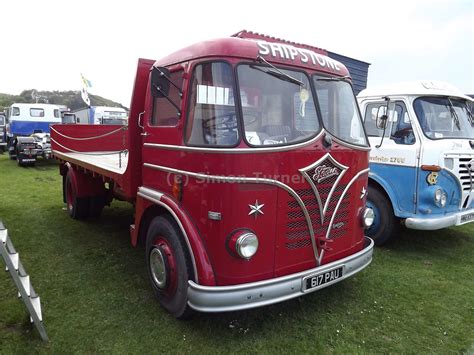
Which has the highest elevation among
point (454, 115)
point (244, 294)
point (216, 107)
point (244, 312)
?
point (454, 115)

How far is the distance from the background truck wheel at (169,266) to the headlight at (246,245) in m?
0.52

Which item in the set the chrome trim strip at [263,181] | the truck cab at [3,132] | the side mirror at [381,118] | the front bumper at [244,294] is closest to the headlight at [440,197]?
the side mirror at [381,118]

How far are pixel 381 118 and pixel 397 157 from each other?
602 mm

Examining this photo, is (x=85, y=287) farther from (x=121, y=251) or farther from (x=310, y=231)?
(x=310, y=231)

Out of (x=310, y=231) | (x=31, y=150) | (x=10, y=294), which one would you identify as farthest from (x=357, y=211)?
(x=31, y=150)

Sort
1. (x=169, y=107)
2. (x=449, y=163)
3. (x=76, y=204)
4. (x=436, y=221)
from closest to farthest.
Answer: (x=169, y=107) → (x=436, y=221) → (x=449, y=163) → (x=76, y=204)

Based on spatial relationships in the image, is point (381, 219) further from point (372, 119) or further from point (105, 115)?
point (105, 115)

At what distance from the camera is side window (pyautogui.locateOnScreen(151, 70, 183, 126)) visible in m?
3.07

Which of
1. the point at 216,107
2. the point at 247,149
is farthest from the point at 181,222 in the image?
the point at 216,107

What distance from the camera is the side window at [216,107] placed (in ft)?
8.92

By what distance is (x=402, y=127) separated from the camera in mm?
4957

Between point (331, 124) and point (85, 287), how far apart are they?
302cm

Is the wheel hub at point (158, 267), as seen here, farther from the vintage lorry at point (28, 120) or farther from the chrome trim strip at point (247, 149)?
the vintage lorry at point (28, 120)

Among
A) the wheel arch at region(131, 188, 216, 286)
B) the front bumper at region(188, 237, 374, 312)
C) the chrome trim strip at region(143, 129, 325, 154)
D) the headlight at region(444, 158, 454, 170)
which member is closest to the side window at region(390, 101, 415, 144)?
the headlight at region(444, 158, 454, 170)
